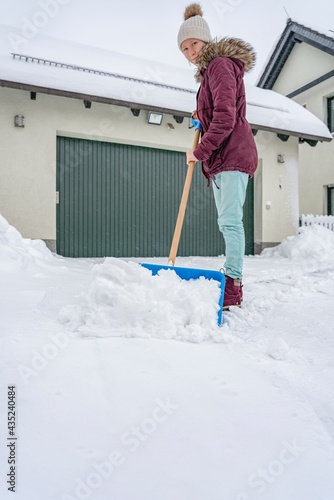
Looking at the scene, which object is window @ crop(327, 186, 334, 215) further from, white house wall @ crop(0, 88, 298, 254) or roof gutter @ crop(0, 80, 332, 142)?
white house wall @ crop(0, 88, 298, 254)

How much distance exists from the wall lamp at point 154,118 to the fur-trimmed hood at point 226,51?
372 cm

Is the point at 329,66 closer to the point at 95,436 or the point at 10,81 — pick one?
the point at 10,81

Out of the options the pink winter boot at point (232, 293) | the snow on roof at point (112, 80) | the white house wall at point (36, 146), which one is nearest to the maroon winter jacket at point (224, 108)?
the pink winter boot at point (232, 293)

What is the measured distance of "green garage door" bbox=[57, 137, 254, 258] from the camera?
18.1 ft

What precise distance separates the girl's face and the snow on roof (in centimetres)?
316

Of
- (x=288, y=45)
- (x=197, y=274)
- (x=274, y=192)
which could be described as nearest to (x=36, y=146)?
(x=197, y=274)

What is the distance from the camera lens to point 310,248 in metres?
5.86

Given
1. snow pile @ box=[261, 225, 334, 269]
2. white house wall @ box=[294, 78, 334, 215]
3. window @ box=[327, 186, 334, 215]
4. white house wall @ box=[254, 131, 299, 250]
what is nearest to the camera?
snow pile @ box=[261, 225, 334, 269]

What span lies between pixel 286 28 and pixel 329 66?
2.31 meters

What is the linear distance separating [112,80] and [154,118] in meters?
0.88

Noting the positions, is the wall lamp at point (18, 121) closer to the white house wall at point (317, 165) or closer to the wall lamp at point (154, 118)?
the wall lamp at point (154, 118)

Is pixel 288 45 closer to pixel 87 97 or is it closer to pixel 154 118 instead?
pixel 154 118

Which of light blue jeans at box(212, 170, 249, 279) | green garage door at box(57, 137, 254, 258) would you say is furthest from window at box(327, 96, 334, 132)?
light blue jeans at box(212, 170, 249, 279)

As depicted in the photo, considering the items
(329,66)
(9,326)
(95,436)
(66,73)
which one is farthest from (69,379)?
(329,66)
